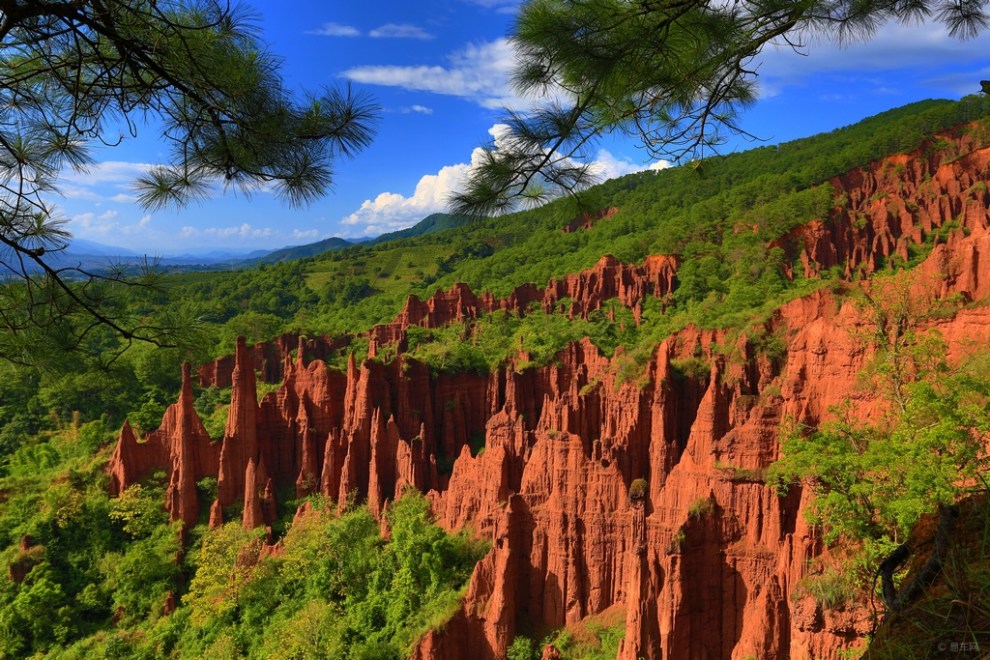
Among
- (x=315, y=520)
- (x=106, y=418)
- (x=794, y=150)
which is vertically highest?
(x=794, y=150)

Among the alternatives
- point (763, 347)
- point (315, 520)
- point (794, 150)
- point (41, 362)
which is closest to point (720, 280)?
point (763, 347)

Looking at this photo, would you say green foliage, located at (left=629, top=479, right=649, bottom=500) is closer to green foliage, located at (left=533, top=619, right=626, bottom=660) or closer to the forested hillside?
the forested hillside

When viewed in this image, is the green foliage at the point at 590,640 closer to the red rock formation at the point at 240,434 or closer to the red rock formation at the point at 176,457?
the red rock formation at the point at 240,434

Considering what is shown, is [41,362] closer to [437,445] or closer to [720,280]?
[437,445]

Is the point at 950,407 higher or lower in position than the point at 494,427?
higher

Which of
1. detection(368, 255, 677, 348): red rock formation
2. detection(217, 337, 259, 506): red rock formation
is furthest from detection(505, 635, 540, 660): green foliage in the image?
detection(368, 255, 677, 348): red rock formation

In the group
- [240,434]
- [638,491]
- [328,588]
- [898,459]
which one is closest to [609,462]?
[638,491]
